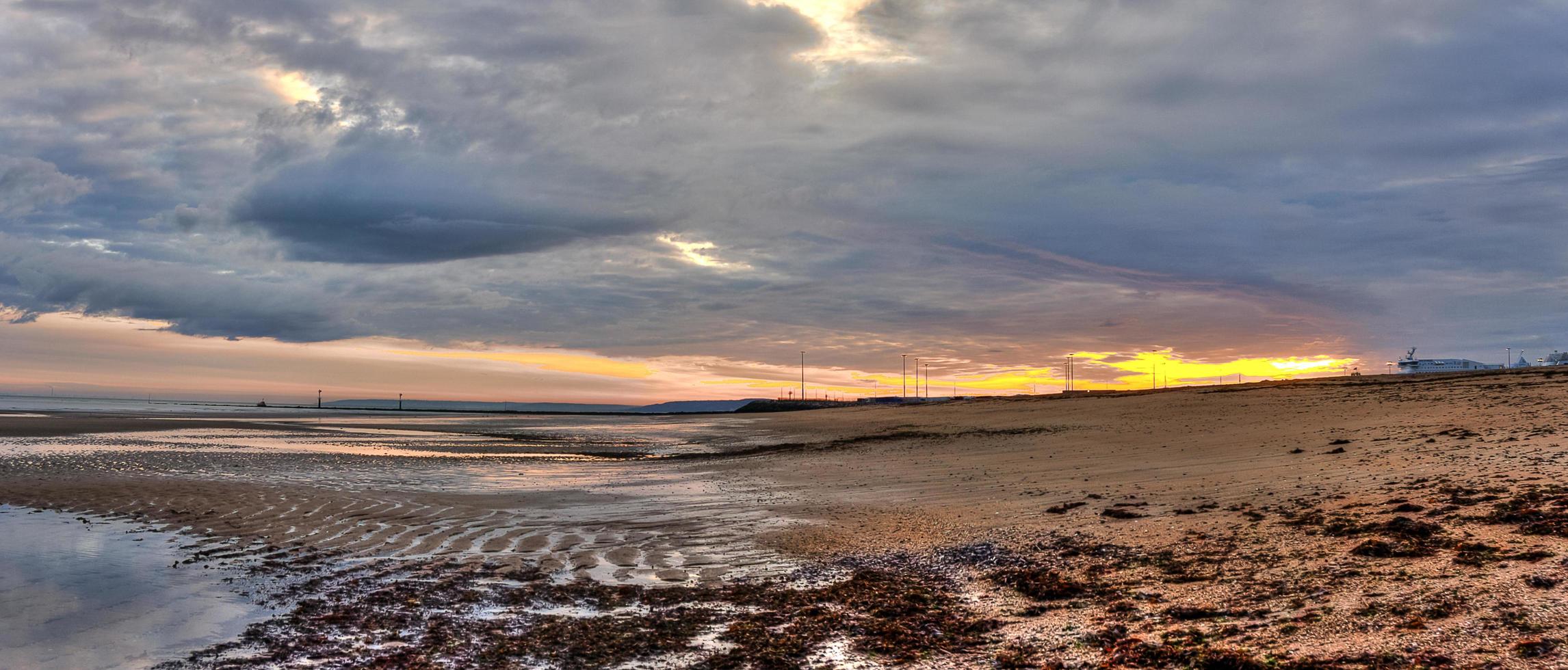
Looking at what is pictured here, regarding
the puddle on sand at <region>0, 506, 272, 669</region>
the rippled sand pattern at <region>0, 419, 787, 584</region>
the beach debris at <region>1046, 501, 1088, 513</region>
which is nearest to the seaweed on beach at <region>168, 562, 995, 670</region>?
the puddle on sand at <region>0, 506, 272, 669</region>

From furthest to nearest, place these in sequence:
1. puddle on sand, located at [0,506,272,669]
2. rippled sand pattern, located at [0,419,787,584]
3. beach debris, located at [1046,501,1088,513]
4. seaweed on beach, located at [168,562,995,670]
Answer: beach debris, located at [1046,501,1088,513] → rippled sand pattern, located at [0,419,787,584] → puddle on sand, located at [0,506,272,669] → seaweed on beach, located at [168,562,995,670]

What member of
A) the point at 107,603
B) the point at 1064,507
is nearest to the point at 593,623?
the point at 107,603

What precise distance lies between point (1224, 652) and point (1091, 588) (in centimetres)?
281

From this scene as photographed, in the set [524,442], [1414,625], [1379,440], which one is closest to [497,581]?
[1414,625]

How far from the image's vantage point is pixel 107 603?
10.1m

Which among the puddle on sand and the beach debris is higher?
the beach debris

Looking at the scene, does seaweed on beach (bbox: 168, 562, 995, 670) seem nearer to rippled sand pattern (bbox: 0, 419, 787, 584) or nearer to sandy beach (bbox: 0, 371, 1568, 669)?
sandy beach (bbox: 0, 371, 1568, 669)

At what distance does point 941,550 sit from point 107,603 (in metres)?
10.5

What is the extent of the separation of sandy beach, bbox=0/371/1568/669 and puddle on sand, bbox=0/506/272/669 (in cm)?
54

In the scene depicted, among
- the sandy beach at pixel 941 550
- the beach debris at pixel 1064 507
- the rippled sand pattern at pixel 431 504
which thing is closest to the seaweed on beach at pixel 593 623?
the sandy beach at pixel 941 550

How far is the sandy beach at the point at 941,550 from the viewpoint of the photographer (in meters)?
7.56

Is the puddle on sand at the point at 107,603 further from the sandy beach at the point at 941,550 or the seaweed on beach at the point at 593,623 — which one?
the seaweed on beach at the point at 593,623

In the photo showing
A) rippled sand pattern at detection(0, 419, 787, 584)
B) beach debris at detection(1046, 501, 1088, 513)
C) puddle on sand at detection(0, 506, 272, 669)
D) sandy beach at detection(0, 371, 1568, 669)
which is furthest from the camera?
beach debris at detection(1046, 501, 1088, 513)

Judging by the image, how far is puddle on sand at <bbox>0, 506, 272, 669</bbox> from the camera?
8305mm
